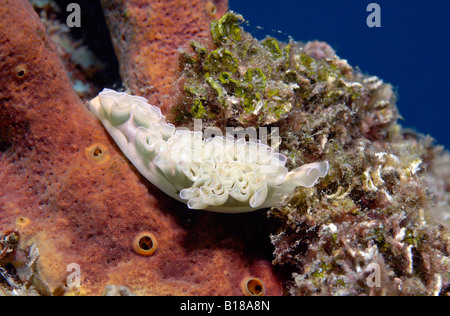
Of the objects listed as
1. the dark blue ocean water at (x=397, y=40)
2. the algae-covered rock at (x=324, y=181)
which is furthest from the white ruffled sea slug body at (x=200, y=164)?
the dark blue ocean water at (x=397, y=40)

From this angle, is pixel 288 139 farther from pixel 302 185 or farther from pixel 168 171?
pixel 168 171

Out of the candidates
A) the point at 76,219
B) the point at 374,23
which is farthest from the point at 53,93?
the point at 374,23

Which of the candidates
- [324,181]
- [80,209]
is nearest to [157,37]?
[80,209]
